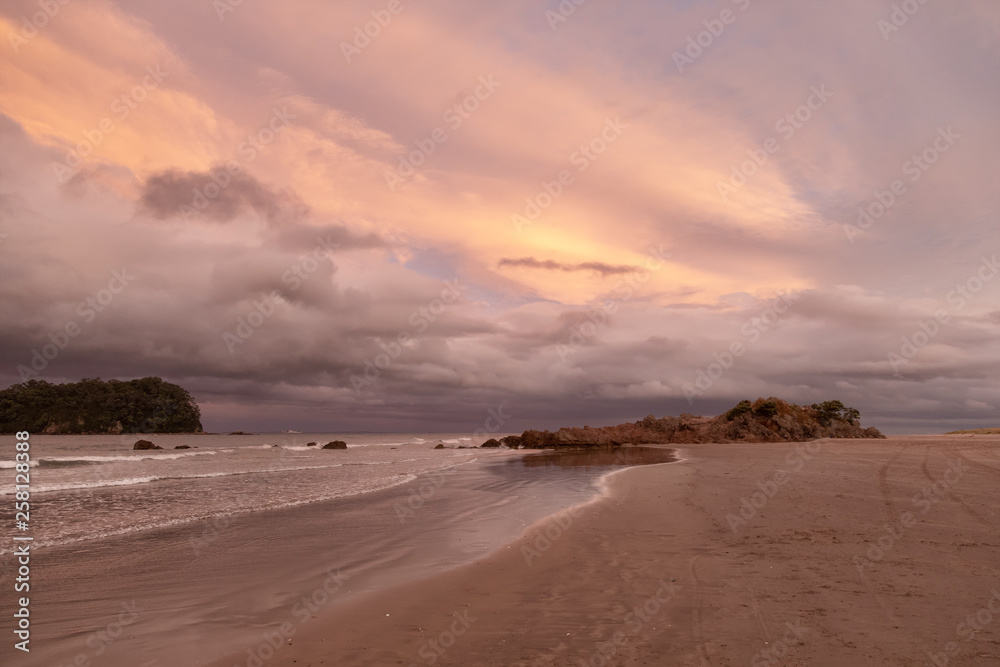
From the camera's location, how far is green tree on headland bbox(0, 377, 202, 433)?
3674 inches

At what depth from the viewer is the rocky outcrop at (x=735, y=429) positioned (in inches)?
2421

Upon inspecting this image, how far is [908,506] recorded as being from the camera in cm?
1297

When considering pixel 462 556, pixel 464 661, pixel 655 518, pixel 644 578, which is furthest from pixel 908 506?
pixel 464 661

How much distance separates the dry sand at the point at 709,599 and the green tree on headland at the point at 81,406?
11351 centimetres

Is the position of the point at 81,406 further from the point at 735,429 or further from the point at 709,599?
the point at 709,599

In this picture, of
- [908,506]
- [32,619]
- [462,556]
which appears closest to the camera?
[32,619]

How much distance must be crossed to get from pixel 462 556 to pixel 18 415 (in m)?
120

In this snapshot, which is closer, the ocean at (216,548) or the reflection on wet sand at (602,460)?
the ocean at (216,548)

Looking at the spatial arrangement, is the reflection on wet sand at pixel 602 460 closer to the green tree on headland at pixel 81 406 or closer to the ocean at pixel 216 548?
the ocean at pixel 216 548

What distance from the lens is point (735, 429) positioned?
206 ft

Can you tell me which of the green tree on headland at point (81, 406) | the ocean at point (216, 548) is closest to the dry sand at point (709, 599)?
the ocean at point (216, 548)

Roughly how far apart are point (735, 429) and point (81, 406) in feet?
365

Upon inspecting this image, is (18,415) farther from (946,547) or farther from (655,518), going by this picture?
(946,547)

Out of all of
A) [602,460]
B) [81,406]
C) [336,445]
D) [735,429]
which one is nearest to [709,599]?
[602,460]
